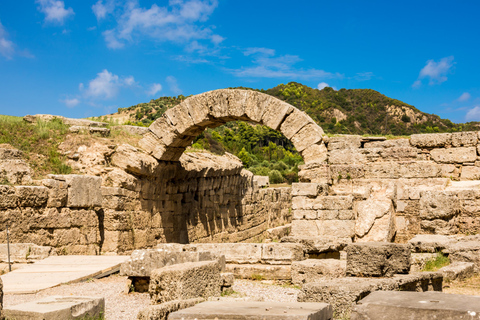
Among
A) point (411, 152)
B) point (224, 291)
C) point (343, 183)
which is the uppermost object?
point (411, 152)

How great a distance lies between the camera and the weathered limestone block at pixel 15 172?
915cm

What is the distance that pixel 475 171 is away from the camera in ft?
32.7

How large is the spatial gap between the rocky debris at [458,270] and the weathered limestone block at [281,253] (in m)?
2.07

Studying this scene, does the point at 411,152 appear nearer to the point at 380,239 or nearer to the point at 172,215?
the point at 380,239

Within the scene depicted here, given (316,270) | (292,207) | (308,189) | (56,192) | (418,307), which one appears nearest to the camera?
(418,307)

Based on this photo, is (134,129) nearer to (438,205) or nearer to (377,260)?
(438,205)

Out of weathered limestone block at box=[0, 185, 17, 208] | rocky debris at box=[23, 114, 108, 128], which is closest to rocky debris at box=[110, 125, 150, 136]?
rocky debris at box=[23, 114, 108, 128]

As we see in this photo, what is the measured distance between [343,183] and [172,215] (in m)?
5.07

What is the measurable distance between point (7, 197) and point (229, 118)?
531cm

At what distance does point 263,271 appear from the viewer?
7266 mm

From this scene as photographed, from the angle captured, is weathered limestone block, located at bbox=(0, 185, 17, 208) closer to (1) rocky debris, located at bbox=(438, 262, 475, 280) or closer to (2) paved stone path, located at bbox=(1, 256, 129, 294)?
(2) paved stone path, located at bbox=(1, 256, 129, 294)

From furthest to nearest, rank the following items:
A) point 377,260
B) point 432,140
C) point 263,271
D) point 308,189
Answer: point 432,140 < point 308,189 < point 263,271 < point 377,260

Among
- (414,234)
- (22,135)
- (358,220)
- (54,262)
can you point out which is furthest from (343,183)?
(22,135)

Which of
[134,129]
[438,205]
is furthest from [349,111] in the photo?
[438,205]
